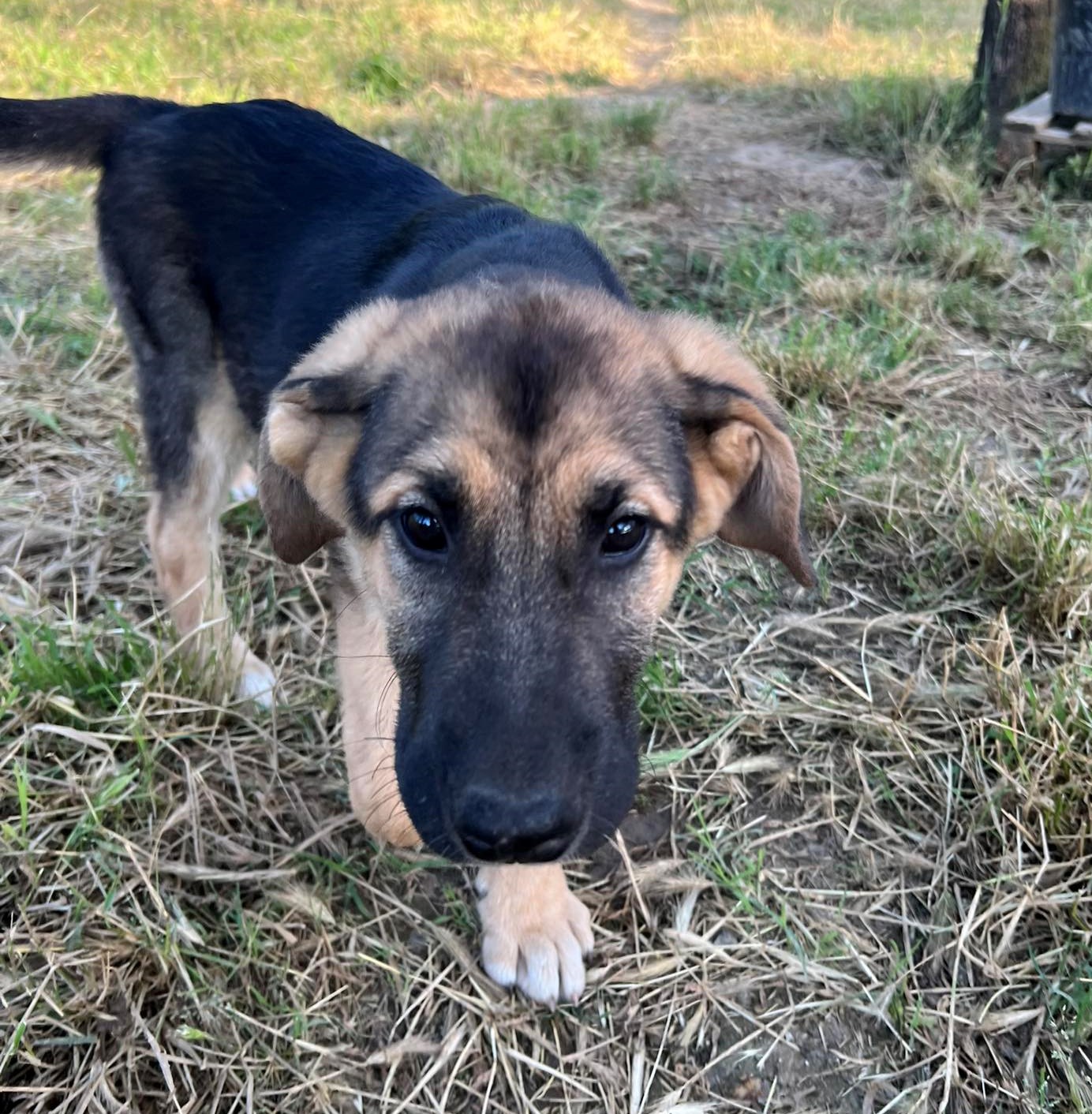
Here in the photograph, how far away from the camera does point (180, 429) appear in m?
3.05

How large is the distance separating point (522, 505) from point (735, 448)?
0.64 meters

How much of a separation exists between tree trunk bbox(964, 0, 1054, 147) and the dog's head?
17.2 feet

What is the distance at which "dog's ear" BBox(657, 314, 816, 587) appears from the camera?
2.05 metres

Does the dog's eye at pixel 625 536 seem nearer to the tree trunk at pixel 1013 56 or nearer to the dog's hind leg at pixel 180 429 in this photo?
the dog's hind leg at pixel 180 429

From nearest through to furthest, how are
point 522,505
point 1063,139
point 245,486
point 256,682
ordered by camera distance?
point 522,505 → point 256,682 → point 245,486 → point 1063,139

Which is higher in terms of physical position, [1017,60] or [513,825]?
[1017,60]

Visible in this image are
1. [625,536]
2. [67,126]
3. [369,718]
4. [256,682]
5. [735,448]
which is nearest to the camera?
[625,536]

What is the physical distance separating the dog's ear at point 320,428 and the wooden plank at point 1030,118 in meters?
5.31

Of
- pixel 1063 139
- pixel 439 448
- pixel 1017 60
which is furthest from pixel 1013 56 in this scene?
pixel 439 448

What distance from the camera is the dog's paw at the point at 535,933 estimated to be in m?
2.16

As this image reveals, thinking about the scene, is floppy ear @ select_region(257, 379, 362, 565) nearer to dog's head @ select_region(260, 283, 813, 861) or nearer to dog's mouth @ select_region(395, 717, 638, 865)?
dog's head @ select_region(260, 283, 813, 861)

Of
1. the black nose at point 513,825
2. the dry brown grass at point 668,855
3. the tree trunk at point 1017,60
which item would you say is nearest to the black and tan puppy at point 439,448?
the black nose at point 513,825

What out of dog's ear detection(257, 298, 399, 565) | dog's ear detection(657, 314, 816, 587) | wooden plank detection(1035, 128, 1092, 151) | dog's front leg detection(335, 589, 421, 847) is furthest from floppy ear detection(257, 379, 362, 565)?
wooden plank detection(1035, 128, 1092, 151)

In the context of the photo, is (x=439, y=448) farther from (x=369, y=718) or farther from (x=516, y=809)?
(x=369, y=718)
